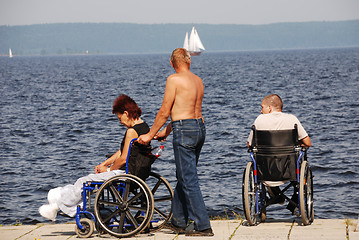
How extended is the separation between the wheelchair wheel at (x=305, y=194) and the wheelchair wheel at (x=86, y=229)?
2181 millimetres

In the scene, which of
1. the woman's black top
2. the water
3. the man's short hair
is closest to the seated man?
the man's short hair

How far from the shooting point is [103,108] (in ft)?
111

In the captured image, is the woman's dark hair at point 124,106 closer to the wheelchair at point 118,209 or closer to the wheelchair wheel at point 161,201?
the wheelchair at point 118,209

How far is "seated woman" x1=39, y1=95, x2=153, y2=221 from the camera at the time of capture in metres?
6.02

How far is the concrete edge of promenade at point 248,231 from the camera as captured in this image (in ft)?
19.0

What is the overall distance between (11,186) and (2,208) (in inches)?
81.3

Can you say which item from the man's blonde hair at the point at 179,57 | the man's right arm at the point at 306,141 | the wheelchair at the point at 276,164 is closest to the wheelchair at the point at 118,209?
the man's blonde hair at the point at 179,57

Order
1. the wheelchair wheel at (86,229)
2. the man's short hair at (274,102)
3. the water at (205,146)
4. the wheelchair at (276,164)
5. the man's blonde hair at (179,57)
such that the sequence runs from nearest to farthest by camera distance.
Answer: the man's blonde hair at (179,57)
the wheelchair wheel at (86,229)
the wheelchair at (276,164)
the man's short hair at (274,102)
the water at (205,146)

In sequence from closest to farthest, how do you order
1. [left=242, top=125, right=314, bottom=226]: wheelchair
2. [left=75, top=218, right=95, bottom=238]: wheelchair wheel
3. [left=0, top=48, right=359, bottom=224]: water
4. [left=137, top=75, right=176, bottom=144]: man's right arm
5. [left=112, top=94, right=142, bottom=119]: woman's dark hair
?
[left=137, top=75, right=176, bottom=144]: man's right arm → [left=75, top=218, right=95, bottom=238]: wheelchair wheel → [left=112, top=94, right=142, bottom=119]: woman's dark hair → [left=242, top=125, right=314, bottom=226]: wheelchair → [left=0, top=48, right=359, bottom=224]: water

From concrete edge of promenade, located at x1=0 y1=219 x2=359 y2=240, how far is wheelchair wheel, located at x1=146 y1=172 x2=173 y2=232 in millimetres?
182

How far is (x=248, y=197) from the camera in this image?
6.30 metres

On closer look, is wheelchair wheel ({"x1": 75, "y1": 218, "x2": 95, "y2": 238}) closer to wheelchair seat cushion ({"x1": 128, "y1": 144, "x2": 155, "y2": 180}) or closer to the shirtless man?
wheelchair seat cushion ({"x1": 128, "y1": 144, "x2": 155, "y2": 180})

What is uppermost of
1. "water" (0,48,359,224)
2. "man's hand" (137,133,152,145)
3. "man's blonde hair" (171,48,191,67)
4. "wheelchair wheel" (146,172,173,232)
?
"man's blonde hair" (171,48,191,67)

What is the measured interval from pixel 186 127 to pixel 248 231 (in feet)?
4.26
